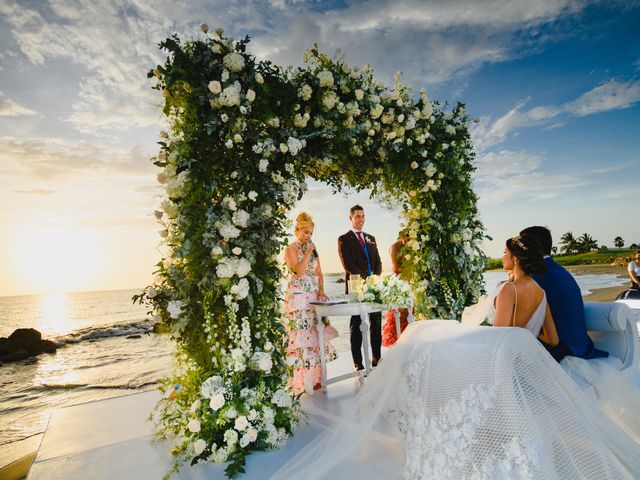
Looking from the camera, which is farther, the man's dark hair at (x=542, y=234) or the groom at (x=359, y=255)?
the groom at (x=359, y=255)

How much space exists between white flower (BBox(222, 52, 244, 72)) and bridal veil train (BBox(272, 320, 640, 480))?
2983mm

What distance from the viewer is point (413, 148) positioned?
17.1 ft

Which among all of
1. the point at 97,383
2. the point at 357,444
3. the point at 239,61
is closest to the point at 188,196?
the point at 239,61

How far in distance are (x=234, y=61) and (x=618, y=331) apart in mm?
4137

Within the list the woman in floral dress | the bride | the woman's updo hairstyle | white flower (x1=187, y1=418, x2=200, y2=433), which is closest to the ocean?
white flower (x1=187, y1=418, x2=200, y2=433)

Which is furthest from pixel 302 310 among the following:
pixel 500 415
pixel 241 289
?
pixel 500 415

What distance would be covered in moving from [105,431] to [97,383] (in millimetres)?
7601

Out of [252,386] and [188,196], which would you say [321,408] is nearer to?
[252,386]

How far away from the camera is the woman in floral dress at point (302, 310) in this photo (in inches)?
188

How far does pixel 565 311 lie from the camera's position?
2721 mm

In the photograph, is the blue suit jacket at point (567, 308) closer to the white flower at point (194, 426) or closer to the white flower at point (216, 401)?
the white flower at point (216, 401)

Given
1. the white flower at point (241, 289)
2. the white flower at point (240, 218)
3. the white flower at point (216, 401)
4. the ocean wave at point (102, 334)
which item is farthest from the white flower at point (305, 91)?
the ocean wave at point (102, 334)

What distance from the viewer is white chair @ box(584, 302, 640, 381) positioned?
2826 millimetres

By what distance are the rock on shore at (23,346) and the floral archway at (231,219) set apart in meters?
15.8
